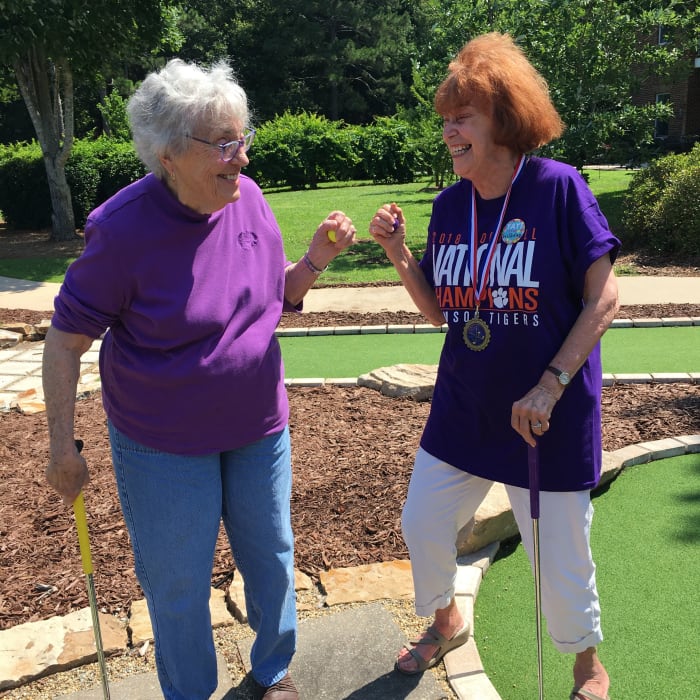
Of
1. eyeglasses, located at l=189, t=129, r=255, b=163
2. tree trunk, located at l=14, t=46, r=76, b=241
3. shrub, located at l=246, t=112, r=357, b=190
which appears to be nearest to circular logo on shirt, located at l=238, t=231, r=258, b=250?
eyeglasses, located at l=189, t=129, r=255, b=163

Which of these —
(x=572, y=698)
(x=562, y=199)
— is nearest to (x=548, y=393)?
(x=562, y=199)

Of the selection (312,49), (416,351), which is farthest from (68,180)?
(312,49)

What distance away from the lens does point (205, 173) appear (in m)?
2.09

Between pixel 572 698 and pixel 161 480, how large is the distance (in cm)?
144

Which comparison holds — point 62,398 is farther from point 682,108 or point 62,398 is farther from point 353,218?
point 682,108

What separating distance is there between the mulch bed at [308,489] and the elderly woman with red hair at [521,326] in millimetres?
1231

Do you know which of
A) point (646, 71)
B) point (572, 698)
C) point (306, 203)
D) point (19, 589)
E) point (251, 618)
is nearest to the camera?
point (572, 698)

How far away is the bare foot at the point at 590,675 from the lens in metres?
2.36

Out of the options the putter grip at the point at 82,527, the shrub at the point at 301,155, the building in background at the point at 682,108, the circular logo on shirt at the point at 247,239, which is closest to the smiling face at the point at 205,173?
the circular logo on shirt at the point at 247,239

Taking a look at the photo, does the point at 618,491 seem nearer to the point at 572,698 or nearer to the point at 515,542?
the point at 515,542

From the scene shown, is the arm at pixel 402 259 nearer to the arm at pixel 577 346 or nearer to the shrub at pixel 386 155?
the arm at pixel 577 346

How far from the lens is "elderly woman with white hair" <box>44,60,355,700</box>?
6.73ft

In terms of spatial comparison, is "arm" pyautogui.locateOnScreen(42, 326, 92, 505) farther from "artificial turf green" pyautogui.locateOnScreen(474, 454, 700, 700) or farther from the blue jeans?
"artificial turf green" pyautogui.locateOnScreen(474, 454, 700, 700)

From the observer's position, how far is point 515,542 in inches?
138
